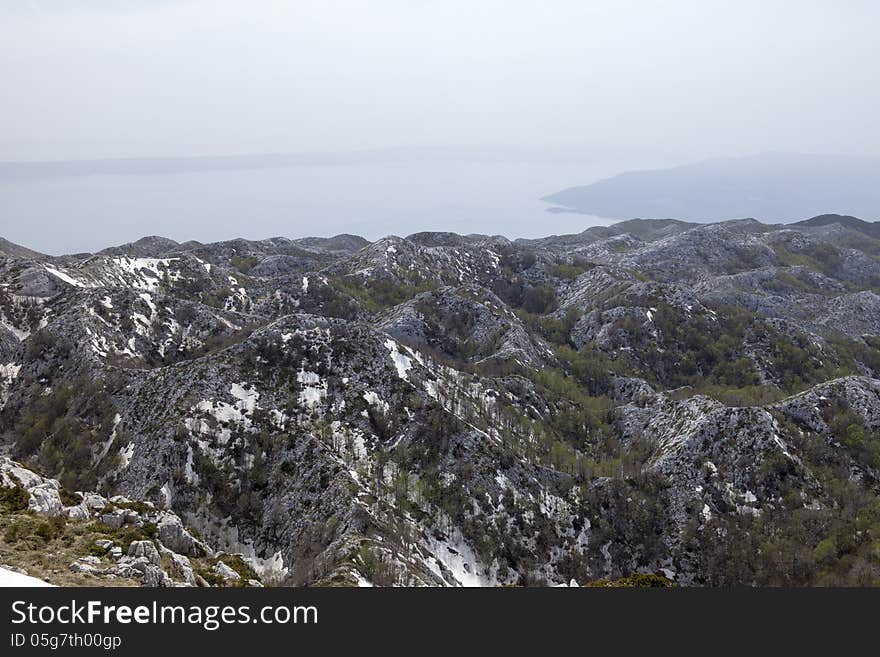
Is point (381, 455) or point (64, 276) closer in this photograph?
point (381, 455)

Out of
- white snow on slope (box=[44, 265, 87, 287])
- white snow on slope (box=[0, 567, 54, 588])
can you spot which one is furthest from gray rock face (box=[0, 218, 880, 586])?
white snow on slope (box=[0, 567, 54, 588])

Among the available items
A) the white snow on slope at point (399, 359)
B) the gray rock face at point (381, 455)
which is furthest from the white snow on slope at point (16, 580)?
the white snow on slope at point (399, 359)

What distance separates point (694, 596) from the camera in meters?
28.3

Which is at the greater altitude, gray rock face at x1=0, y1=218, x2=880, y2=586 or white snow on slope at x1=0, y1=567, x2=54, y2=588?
white snow on slope at x1=0, y1=567, x2=54, y2=588

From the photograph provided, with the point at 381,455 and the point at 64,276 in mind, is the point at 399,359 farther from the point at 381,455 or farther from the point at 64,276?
the point at 64,276

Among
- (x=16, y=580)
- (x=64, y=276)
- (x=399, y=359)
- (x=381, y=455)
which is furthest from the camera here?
(x=64, y=276)

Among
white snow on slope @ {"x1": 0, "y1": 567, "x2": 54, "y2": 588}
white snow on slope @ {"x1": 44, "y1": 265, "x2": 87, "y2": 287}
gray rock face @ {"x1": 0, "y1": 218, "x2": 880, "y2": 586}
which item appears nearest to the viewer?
white snow on slope @ {"x1": 0, "y1": 567, "x2": 54, "y2": 588}

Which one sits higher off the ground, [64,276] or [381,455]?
[64,276]

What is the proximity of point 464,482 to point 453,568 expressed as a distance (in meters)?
12.7

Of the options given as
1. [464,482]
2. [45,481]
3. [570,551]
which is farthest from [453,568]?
[45,481]

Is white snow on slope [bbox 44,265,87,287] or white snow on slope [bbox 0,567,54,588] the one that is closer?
white snow on slope [bbox 0,567,54,588]

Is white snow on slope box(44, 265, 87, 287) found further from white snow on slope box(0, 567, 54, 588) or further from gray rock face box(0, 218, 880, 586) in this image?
white snow on slope box(0, 567, 54, 588)

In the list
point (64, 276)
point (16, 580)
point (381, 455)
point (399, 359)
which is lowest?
point (381, 455)

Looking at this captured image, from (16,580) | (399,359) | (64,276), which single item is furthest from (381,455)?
(64,276)
